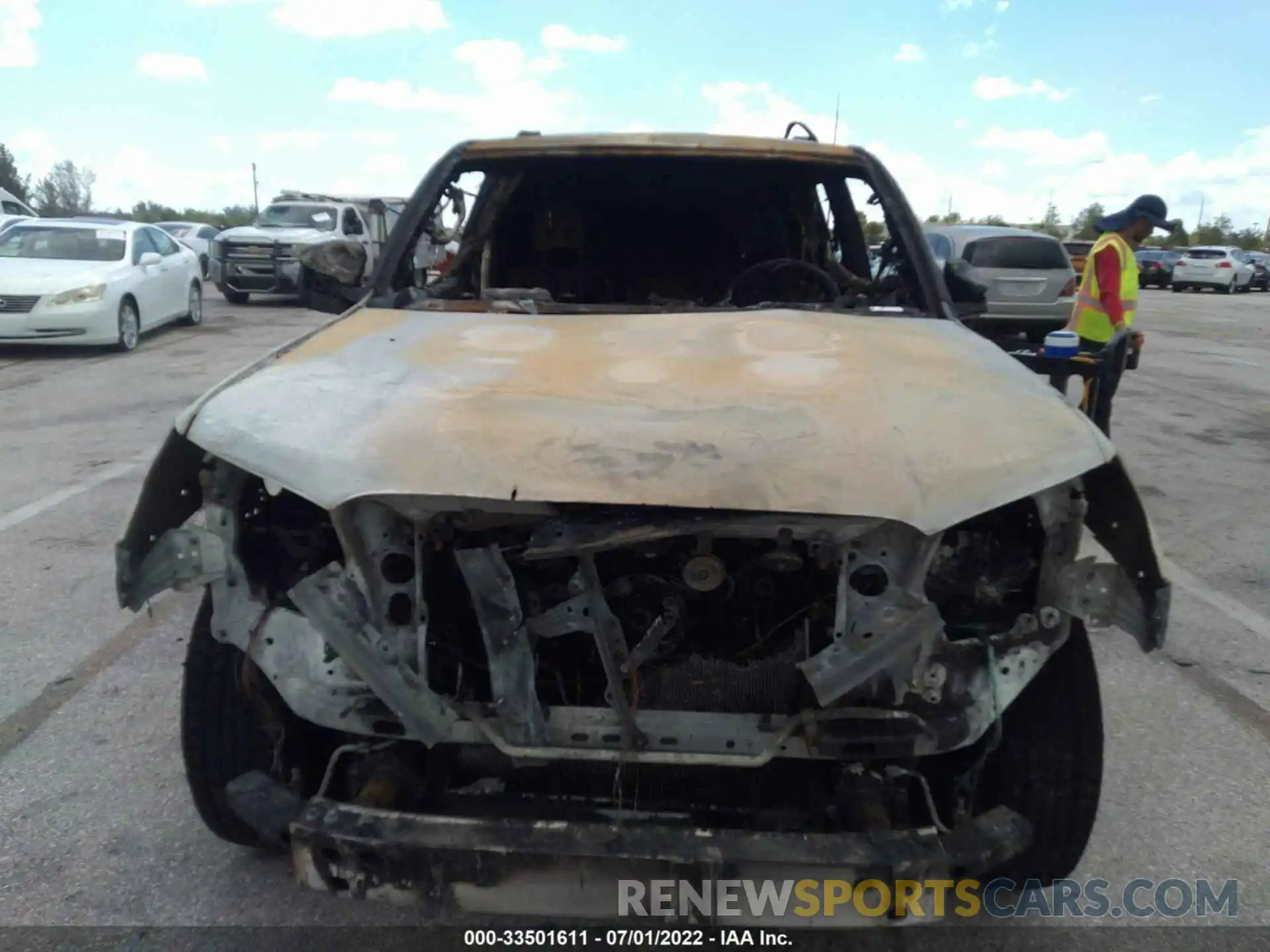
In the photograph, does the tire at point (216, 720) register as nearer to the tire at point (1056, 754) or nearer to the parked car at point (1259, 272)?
the tire at point (1056, 754)

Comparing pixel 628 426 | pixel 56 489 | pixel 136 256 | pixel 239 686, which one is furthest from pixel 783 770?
pixel 136 256

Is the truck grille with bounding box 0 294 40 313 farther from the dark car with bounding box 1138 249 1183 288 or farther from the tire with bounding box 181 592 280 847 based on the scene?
the dark car with bounding box 1138 249 1183 288

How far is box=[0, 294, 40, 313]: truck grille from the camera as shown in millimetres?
10672

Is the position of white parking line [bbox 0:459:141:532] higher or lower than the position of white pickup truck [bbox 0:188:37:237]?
lower

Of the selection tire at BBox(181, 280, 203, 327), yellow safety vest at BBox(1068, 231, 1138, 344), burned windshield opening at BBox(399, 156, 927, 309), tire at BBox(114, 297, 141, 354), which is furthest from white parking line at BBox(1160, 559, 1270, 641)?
tire at BBox(181, 280, 203, 327)

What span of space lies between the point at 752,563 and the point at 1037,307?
40.8 ft

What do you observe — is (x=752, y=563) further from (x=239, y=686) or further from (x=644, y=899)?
(x=239, y=686)

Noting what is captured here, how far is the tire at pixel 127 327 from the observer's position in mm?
11414

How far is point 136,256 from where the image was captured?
12.2 meters

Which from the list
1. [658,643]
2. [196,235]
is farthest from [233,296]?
[658,643]

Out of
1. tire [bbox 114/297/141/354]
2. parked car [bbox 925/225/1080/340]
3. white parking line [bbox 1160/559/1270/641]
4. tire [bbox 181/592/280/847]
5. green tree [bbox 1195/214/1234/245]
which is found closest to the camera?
tire [bbox 181/592/280/847]

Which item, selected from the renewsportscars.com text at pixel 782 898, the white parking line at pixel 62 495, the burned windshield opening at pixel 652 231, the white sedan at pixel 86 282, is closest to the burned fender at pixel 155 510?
the renewsportscars.com text at pixel 782 898

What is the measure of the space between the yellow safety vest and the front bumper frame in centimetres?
488

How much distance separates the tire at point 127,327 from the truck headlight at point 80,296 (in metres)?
0.31
